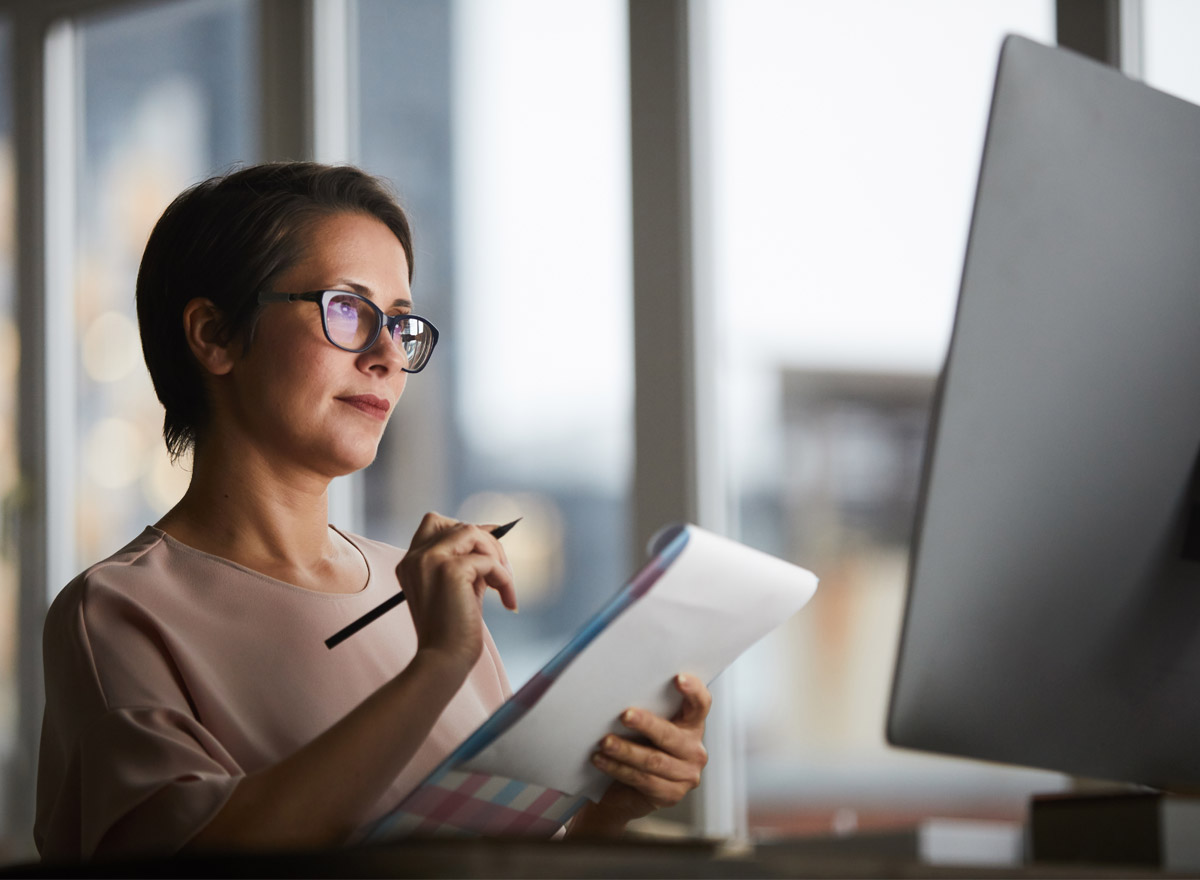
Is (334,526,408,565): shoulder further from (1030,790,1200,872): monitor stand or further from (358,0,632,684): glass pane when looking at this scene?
(358,0,632,684): glass pane

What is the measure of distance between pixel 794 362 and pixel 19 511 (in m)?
2.46

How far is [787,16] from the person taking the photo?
258 centimetres

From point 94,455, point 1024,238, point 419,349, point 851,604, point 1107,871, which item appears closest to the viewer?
point 1107,871

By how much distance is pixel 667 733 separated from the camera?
851 millimetres

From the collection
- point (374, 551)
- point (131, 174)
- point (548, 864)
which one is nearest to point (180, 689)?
point (374, 551)

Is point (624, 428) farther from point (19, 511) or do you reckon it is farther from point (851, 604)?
point (19, 511)

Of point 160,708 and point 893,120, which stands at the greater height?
point 893,120

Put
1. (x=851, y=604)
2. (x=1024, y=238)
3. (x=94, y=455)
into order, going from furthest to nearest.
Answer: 1. (x=94, y=455)
2. (x=851, y=604)
3. (x=1024, y=238)

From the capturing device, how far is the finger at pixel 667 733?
0.82 m

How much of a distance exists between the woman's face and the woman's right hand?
0.22 meters

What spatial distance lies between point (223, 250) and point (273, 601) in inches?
12.9

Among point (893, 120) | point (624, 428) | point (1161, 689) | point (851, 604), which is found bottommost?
point (851, 604)

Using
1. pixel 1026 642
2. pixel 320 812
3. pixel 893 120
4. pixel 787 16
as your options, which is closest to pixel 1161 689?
pixel 1026 642

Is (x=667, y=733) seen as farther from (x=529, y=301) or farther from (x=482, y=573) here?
(x=529, y=301)
